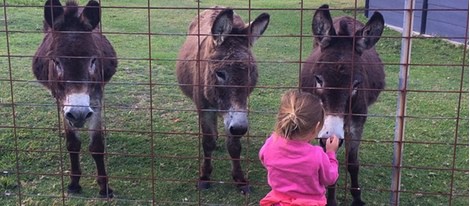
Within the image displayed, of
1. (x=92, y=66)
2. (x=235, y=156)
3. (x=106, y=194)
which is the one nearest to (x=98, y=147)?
(x=106, y=194)

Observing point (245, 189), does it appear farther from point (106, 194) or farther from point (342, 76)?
point (342, 76)

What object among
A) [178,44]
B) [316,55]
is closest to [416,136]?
[316,55]

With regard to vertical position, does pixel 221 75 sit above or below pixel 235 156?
above

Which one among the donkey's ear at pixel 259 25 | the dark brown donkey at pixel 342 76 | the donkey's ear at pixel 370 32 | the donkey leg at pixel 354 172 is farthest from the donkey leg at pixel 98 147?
the donkey's ear at pixel 370 32

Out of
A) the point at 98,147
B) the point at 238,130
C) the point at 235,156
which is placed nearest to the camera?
the point at 238,130

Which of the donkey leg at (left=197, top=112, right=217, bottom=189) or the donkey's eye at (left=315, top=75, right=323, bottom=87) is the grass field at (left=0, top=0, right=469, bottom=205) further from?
the donkey's eye at (left=315, top=75, right=323, bottom=87)

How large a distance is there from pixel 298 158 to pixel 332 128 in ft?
3.15

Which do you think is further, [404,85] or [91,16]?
[91,16]

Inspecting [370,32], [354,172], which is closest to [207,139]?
[354,172]

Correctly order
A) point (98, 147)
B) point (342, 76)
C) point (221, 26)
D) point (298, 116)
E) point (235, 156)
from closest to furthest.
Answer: point (298, 116) < point (342, 76) < point (221, 26) < point (98, 147) < point (235, 156)

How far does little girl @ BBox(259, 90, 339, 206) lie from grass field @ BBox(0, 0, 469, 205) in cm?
70

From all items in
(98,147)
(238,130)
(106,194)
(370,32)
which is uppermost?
(370,32)

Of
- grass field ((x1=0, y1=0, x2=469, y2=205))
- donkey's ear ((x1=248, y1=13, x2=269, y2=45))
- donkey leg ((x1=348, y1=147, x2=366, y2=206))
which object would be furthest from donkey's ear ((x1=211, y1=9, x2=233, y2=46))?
donkey leg ((x1=348, y1=147, x2=366, y2=206))

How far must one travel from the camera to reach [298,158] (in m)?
2.88
